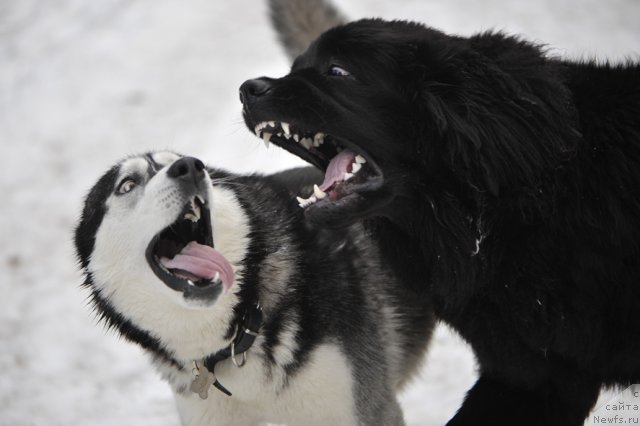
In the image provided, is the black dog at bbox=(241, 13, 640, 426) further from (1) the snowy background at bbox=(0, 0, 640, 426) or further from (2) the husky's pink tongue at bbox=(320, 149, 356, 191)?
(1) the snowy background at bbox=(0, 0, 640, 426)

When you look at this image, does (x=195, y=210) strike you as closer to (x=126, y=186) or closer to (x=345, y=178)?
(x=126, y=186)

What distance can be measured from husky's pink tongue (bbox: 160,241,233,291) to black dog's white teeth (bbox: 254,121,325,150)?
476 mm

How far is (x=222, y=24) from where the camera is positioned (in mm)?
6945

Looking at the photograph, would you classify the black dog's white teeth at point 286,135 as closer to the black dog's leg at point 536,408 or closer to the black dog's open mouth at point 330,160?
the black dog's open mouth at point 330,160

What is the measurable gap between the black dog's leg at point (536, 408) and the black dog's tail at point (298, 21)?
87.7 inches

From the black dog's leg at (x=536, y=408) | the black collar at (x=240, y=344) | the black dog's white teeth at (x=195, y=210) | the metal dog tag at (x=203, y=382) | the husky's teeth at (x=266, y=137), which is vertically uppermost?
the husky's teeth at (x=266, y=137)

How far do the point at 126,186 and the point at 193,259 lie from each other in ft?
1.45

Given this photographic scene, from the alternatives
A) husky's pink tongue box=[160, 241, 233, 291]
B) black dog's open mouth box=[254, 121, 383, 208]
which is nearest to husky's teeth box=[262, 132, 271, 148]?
black dog's open mouth box=[254, 121, 383, 208]

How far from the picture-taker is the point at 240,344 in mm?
2812

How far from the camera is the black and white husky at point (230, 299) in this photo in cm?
274

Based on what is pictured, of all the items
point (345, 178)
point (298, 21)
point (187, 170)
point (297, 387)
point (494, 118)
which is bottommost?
point (297, 387)

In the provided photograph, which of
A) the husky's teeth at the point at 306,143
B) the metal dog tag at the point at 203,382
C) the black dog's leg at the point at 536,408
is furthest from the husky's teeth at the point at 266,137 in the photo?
the black dog's leg at the point at 536,408

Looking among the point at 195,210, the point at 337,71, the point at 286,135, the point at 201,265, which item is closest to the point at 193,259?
the point at 201,265

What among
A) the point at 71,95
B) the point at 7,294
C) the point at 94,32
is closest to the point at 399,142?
the point at 7,294
